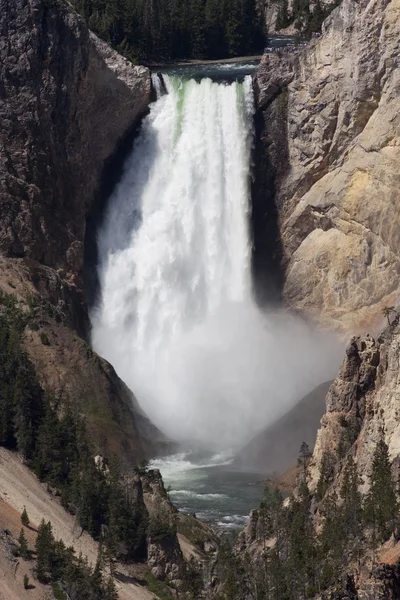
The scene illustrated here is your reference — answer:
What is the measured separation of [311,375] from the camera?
12306 cm

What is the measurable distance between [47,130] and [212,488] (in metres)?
36.3

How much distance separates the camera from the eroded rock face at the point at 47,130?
4860 inches

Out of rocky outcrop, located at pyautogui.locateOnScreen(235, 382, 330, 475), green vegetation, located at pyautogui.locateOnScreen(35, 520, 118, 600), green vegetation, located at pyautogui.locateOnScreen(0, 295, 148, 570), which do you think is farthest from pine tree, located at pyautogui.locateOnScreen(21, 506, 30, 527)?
rocky outcrop, located at pyautogui.locateOnScreen(235, 382, 330, 475)

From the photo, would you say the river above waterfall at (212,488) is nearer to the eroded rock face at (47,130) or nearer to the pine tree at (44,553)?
the pine tree at (44,553)

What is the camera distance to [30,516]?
300 ft

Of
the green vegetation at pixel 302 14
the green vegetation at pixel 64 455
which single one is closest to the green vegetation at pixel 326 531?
the green vegetation at pixel 64 455

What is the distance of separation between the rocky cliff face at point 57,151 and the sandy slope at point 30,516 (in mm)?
18070

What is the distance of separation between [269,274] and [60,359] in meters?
26.2

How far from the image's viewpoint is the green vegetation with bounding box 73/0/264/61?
495ft

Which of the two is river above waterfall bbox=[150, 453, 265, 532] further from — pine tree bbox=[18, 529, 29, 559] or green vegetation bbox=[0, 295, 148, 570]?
pine tree bbox=[18, 529, 29, 559]

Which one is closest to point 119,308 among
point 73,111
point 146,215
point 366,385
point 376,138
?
point 146,215

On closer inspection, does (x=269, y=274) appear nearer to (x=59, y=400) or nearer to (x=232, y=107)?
(x=232, y=107)

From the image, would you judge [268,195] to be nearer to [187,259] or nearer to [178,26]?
[187,259]

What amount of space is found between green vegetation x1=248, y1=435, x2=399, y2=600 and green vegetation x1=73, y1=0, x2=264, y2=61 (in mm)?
72602
